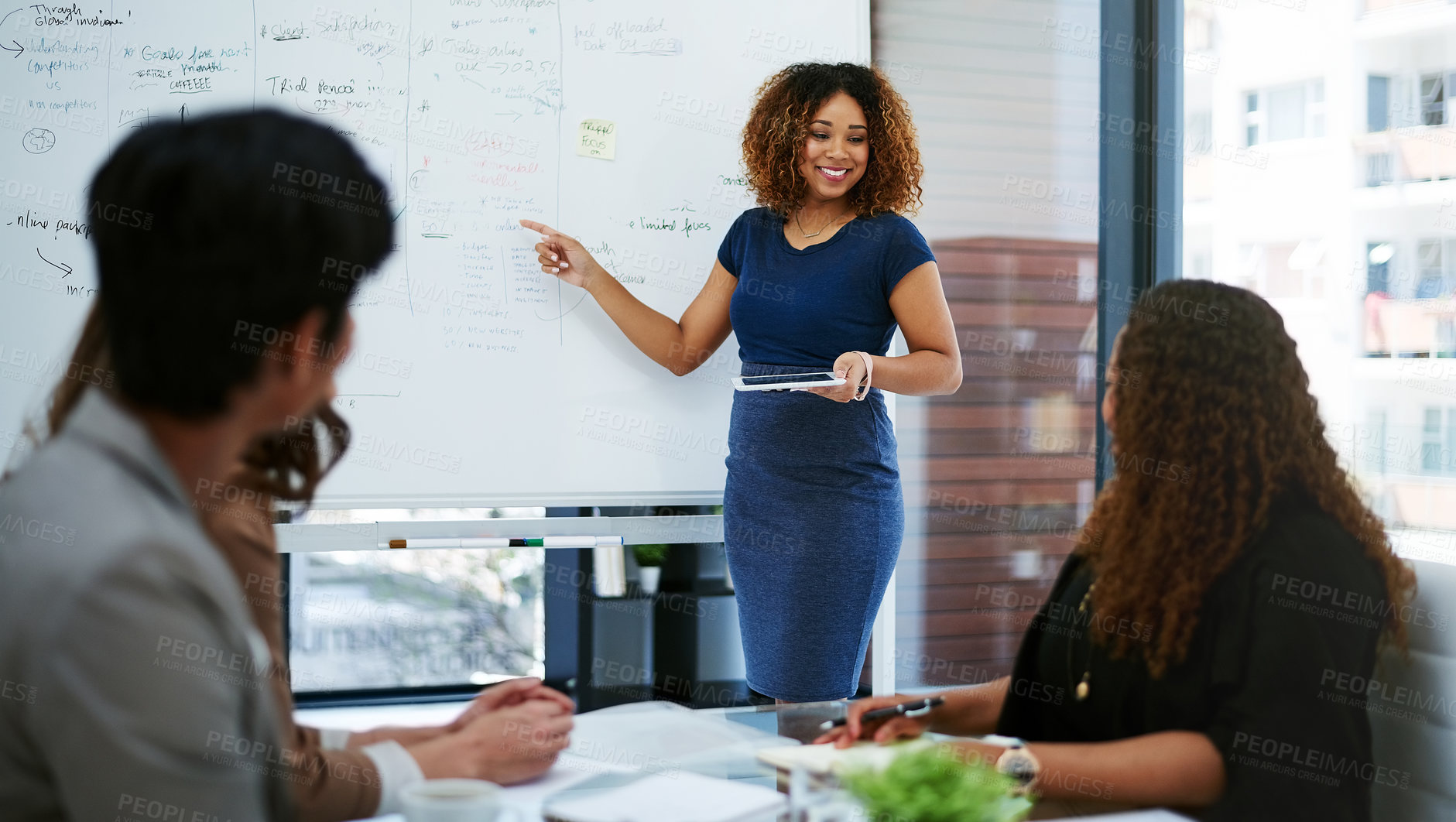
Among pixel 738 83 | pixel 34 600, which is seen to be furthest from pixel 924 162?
pixel 34 600

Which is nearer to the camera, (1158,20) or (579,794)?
(579,794)

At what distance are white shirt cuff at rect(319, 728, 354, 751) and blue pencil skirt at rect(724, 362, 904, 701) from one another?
1163 millimetres

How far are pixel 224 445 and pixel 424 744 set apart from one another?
0.38 meters

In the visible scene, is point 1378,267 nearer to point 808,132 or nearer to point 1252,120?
point 1252,120

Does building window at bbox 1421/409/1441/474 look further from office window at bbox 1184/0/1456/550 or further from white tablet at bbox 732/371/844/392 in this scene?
white tablet at bbox 732/371/844/392

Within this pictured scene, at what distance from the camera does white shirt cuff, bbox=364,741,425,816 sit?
0.95m

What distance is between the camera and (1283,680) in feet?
3.31

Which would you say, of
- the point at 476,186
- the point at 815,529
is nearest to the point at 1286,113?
the point at 815,529

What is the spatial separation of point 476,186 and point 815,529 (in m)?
1.01

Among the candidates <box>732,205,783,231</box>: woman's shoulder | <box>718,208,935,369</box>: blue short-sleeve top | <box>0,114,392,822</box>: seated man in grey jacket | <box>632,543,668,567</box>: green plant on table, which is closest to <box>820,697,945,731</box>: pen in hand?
<box>0,114,392,822</box>: seated man in grey jacket

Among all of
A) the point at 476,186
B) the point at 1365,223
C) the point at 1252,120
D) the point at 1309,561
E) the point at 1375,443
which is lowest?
the point at 1309,561

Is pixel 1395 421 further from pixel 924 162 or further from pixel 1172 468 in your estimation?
pixel 924 162

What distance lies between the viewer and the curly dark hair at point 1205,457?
1.10 metres

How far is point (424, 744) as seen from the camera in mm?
1002
